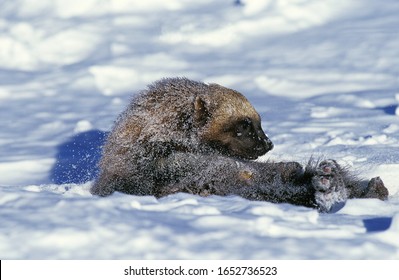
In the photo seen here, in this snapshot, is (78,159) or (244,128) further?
(78,159)

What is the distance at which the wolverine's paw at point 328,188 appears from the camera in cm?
328

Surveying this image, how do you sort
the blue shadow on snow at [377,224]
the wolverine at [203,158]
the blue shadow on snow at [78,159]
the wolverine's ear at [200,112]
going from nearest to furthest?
the blue shadow on snow at [377,224] < the wolverine at [203,158] < the wolverine's ear at [200,112] < the blue shadow on snow at [78,159]

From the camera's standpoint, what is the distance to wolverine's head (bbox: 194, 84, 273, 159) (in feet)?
13.4

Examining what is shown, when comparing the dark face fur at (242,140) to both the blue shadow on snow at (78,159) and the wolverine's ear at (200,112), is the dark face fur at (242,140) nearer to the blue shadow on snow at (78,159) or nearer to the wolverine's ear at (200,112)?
the wolverine's ear at (200,112)

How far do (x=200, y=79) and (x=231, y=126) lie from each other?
13.0 feet

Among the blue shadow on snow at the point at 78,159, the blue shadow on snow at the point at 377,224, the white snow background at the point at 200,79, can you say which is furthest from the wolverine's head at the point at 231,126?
the blue shadow on snow at the point at 377,224

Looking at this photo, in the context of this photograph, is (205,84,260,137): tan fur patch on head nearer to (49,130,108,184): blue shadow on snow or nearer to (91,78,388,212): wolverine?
(91,78,388,212): wolverine

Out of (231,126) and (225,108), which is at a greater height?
(225,108)

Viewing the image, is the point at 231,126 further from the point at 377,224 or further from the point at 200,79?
the point at 200,79

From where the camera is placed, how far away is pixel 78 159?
19.5ft

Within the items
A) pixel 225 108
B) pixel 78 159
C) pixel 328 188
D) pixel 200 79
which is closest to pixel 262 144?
pixel 225 108

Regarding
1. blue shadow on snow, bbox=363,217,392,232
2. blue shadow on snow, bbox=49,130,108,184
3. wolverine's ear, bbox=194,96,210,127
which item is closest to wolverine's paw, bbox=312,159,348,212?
blue shadow on snow, bbox=363,217,392,232

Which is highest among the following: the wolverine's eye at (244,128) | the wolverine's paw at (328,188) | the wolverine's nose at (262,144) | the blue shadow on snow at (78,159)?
the wolverine's eye at (244,128)

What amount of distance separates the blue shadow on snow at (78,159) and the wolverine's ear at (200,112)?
131 cm
